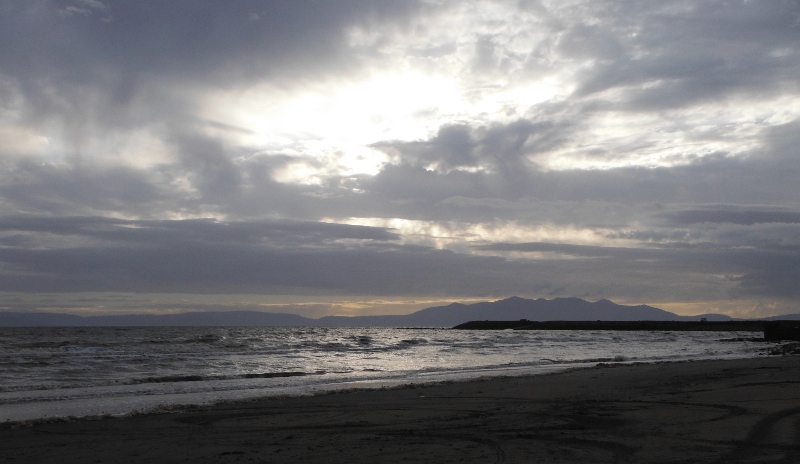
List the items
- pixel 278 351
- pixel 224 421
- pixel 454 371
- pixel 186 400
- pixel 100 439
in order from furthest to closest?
1. pixel 278 351
2. pixel 454 371
3. pixel 186 400
4. pixel 224 421
5. pixel 100 439

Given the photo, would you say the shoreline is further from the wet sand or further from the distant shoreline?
the distant shoreline

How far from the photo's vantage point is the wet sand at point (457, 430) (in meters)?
7.51

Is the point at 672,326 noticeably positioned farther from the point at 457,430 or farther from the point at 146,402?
the point at 457,430

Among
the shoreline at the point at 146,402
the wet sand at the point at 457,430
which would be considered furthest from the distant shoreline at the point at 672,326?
the wet sand at the point at 457,430

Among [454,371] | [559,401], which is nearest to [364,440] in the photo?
[559,401]

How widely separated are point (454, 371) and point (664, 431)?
15589 mm

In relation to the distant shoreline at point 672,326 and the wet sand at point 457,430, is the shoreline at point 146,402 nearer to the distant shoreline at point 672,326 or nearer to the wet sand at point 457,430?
the wet sand at point 457,430

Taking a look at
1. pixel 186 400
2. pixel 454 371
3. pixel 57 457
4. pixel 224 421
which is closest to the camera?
pixel 57 457

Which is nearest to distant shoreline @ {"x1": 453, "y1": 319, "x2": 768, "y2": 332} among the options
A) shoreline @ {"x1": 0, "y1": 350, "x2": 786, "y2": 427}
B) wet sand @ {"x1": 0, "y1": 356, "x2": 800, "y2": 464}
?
shoreline @ {"x1": 0, "y1": 350, "x2": 786, "y2": 427}

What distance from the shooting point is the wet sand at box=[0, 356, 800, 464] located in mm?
7512

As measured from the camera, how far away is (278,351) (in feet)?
119

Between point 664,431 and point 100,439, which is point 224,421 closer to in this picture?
point 100,439

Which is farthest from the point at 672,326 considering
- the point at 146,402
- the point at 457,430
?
the point at 457,430

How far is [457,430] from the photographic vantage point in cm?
937
